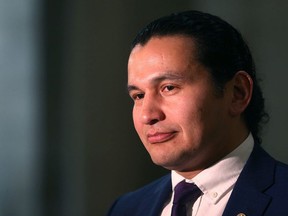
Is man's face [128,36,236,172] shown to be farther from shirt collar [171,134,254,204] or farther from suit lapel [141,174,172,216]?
suit lapel [141,174,172,216]

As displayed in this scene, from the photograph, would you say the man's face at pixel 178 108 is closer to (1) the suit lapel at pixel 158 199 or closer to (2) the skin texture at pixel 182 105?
(2) the skin texture at pixel 182 105

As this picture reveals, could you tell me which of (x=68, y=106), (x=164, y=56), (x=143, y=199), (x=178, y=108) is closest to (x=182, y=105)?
(x=178, y=108)

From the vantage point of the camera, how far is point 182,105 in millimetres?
1502

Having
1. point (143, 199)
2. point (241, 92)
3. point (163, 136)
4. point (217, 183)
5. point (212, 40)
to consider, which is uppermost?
point (212, 40)

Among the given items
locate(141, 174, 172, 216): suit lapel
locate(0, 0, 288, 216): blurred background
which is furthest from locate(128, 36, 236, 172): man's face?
→ locate(0, 0, 288, 216): blurred background

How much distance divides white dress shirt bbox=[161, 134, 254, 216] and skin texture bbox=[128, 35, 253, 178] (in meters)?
0.02

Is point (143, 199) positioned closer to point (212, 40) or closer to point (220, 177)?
point (220, 177)

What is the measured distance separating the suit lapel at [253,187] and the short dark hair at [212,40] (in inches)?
5.4

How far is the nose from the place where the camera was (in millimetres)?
1505

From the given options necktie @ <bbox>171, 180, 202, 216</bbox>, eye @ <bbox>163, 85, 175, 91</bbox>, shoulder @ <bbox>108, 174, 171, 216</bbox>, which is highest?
eye @ <bbox>163, 85, 175, 91</bbox>

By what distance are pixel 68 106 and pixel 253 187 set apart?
2.12 meters

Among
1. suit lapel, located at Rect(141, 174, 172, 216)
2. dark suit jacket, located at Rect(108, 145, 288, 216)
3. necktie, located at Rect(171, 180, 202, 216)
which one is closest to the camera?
dark suit jacket, located at Rect(108, 145, 288, 216)

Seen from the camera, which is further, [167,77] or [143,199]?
[143,199]

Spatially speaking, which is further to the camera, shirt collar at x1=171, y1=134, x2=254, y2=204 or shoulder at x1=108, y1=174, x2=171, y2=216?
shoulder at x1=108, y1=174, x2=171, y2=216
